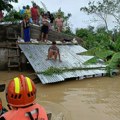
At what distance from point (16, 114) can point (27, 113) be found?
0.29 feet

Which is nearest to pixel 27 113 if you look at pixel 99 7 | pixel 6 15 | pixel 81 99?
pixel 81 99

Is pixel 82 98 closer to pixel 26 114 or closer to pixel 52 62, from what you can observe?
pixel 52 62

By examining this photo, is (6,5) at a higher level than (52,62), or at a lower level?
higher

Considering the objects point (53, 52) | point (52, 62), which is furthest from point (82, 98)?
point (53, 52)

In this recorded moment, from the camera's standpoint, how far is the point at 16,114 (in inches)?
107

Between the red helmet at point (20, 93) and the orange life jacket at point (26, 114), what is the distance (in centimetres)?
6

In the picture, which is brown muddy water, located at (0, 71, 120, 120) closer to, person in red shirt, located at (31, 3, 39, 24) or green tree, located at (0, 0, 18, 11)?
green tree, located at (0, 0, 18, 11)

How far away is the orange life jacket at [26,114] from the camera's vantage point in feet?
8.87

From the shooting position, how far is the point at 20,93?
2668 millimetres

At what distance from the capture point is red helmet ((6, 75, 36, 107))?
2.67 meters

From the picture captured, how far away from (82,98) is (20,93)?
335 inches

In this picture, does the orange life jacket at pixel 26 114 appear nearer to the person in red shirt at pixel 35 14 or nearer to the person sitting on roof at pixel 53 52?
the person sitting on roof at pixel 53 52

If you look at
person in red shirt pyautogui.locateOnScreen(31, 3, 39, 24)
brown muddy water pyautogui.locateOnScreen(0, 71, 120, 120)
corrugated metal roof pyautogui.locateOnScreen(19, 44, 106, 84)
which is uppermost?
person in red shirt pyautogui.locateOnScreen(31, 3, 39, 24)

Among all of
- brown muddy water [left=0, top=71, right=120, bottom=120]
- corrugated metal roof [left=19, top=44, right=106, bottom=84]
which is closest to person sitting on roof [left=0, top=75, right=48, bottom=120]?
brown muddy water [left=0, top=71, right=120, bottom=120]
